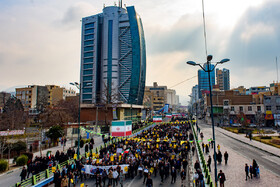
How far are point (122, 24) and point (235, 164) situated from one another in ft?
273

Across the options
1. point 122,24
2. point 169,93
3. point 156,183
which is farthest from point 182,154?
point 169,93

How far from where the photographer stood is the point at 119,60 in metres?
87.0

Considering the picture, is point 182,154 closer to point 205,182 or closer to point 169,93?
point 205,182

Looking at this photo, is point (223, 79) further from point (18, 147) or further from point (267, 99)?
point (18, 147)

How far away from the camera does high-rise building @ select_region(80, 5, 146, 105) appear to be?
84688 mm

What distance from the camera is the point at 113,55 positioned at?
8650cm

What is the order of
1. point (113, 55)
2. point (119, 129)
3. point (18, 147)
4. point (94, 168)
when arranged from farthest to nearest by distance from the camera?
point (113, 55), point (18, 147), point (119, 129), point (94, 168)

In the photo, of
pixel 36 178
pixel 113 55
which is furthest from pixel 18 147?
pixel 113 55

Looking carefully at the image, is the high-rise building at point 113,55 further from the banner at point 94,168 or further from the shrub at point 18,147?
the banner at point 94,168

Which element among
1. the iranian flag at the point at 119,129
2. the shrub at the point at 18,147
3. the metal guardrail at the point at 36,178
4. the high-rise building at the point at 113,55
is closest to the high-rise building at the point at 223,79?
the high-rise building at the point at 113,55

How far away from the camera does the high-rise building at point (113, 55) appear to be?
84.7 m

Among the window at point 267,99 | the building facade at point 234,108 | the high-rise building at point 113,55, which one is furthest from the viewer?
the high-rise building at point 113,55

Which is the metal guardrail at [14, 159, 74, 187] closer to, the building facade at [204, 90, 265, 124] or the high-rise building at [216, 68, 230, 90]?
the building facade at [204, 90, 265, 124]

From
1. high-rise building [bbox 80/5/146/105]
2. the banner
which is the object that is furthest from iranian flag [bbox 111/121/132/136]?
high-rise building [bbox 80/5/146/105]
